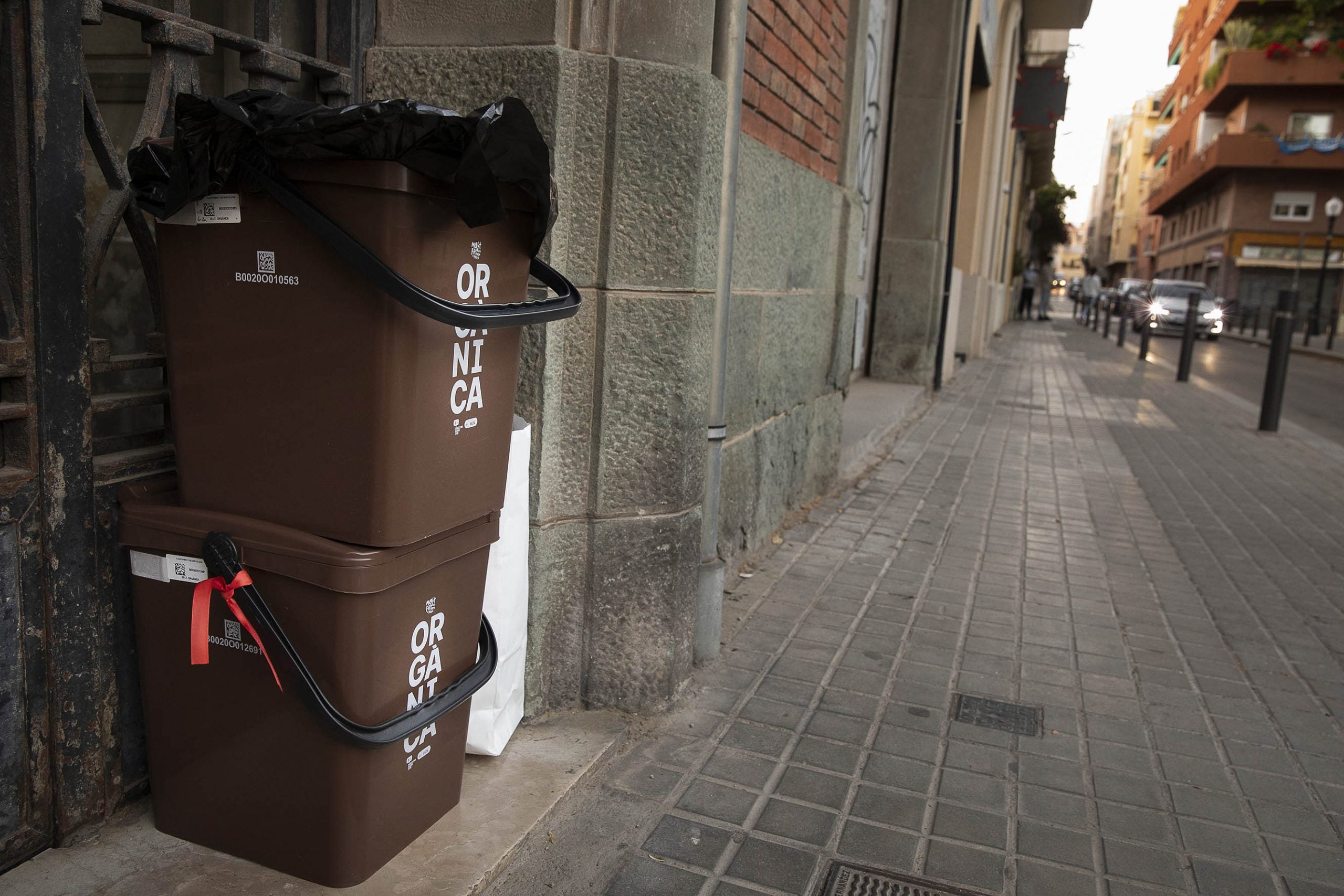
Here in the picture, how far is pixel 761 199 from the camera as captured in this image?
4559 millimetres

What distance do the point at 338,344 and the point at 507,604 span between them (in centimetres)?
A: 101

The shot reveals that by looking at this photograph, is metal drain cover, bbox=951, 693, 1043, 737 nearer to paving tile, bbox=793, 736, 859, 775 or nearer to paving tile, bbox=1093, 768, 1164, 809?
paving tile, bbox=1093, 768, 1164, 809

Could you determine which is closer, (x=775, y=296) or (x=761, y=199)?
(x=761, y=199)

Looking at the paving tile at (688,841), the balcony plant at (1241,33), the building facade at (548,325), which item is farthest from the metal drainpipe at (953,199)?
the balcony plant at (1241,33)

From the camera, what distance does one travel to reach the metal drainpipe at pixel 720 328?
3.38 metres

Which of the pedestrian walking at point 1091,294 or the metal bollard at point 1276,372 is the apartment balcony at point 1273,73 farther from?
the metal bollard at point 1276,372

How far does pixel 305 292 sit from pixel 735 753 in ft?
6.03

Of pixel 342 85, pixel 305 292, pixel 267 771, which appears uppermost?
pixel 342 85

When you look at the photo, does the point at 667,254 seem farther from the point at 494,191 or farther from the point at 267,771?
the point at 267,771

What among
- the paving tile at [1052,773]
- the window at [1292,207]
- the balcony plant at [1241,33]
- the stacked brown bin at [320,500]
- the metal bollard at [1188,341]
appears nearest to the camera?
the stacked brown bin at [320,500]

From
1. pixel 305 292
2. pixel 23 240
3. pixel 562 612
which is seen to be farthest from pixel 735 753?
pixel 23 240

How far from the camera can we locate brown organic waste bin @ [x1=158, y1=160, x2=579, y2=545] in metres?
1.96

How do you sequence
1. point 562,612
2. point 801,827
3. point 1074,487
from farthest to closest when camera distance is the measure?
point 1074,487, point 562,612, point 801,827

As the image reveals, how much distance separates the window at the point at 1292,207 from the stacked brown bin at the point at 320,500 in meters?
53.6
